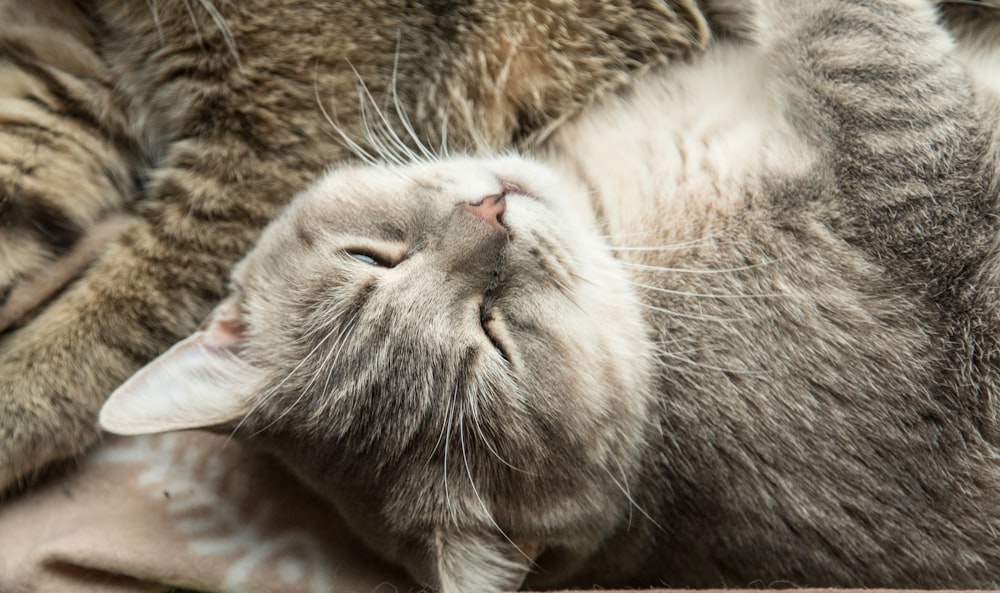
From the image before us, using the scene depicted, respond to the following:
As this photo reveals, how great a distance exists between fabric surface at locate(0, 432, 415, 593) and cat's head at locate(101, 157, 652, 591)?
0.63ft

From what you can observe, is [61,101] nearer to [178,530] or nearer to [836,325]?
[178,530]

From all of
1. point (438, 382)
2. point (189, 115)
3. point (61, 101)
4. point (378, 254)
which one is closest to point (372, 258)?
point (378, 254)

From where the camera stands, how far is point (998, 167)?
1527mm

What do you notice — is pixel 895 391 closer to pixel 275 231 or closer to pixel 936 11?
pixel 936 11

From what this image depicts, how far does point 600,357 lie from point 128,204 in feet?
3.59

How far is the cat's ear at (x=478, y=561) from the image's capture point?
4.64 feet

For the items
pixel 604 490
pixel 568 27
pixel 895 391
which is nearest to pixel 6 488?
pixel 604 490

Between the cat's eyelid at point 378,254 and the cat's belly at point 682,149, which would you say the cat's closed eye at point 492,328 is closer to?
the cat's eyelid at point 378,254

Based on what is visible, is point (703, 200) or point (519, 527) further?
point (703, 200)

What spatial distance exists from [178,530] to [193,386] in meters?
0.36

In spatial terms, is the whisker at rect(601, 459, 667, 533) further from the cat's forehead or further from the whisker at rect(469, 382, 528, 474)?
the cat's forehead

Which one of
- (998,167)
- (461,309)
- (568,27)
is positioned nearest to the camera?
(461,309)

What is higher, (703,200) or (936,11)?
(936,11)

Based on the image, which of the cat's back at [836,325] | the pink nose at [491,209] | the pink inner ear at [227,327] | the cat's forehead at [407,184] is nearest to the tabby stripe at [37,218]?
the pink inner ear at [227,327]
